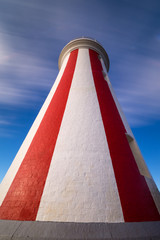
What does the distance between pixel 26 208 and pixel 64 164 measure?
89cm

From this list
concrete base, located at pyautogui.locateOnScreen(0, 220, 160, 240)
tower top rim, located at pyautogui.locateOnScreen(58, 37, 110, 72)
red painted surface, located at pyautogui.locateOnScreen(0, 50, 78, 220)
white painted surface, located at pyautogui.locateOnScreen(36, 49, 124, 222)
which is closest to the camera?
concrete base, located at pyautogui.locateOnScreen(0, 220, 160, 240)

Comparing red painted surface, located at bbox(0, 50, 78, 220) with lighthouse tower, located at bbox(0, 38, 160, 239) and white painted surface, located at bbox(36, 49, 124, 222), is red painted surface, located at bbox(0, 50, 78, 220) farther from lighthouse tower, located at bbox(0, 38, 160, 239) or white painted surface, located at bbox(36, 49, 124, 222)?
white painted surface, located at bbox(36, 49, 124, 222)

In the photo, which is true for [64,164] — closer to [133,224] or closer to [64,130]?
[64,130]

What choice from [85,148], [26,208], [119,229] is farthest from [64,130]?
[119,229]

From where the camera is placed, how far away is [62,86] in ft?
12.9

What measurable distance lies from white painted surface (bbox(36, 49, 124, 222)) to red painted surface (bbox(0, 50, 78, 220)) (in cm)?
13

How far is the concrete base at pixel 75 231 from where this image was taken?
1.56 metres

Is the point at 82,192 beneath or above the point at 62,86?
beneath

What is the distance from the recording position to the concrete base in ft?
5.12

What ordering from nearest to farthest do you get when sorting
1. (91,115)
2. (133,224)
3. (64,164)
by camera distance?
(133,224) < (64,164) < (91,115)

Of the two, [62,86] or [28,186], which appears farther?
[62,86]

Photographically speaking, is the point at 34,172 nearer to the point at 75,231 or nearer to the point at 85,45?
the point at 75,231

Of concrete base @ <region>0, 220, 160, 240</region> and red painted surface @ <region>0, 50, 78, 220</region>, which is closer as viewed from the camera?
concrete base @ <region>0, 220, 160, 240</region>

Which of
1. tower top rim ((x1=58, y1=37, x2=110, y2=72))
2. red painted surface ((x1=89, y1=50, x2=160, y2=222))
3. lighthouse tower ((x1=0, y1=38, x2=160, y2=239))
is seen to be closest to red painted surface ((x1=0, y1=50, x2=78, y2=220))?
lighthouse tower ((x1=0, y1=38, x2=160, y2=239))
